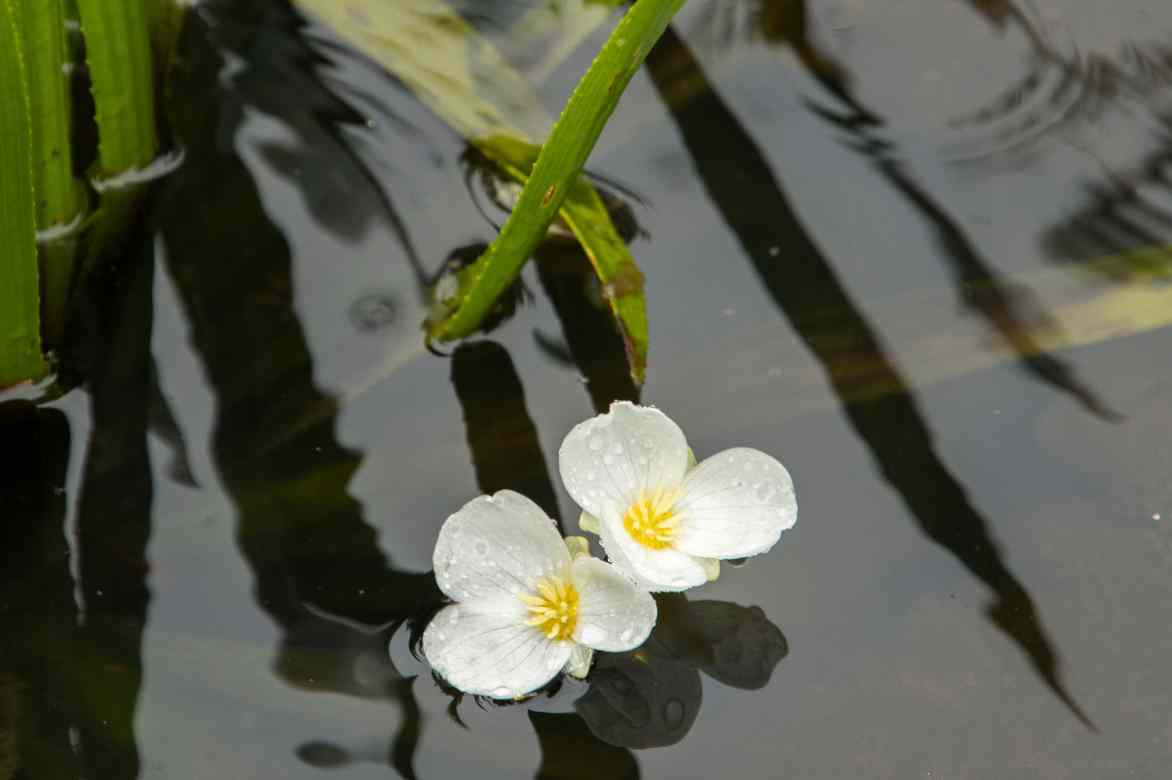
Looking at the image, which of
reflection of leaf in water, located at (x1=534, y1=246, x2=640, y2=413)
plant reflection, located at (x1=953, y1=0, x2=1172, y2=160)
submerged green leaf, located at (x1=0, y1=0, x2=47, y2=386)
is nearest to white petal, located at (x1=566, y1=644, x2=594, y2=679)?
reflection of leaf in water, located at (x1=534, y1=246, x2=640, y2=413)

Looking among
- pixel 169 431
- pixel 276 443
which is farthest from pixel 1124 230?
pixel 169 431

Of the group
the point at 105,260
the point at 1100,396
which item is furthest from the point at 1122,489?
the point at 105,260

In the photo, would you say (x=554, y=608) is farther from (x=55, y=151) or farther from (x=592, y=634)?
(x=55, y=151)

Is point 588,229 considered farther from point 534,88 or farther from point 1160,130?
point 1160,130

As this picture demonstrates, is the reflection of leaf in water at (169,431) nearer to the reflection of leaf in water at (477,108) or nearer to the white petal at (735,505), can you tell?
the reflection of leaf in water at (477,108)

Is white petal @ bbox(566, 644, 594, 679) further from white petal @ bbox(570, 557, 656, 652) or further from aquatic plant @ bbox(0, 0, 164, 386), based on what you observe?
aquatic plant @ bbox(0, 0, 164, 386)

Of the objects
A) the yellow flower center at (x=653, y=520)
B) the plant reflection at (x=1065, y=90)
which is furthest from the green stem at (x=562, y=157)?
the plant reflection at (x=1065, y=90)

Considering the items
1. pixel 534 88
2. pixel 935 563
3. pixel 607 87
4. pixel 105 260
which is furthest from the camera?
pixel 534 88
